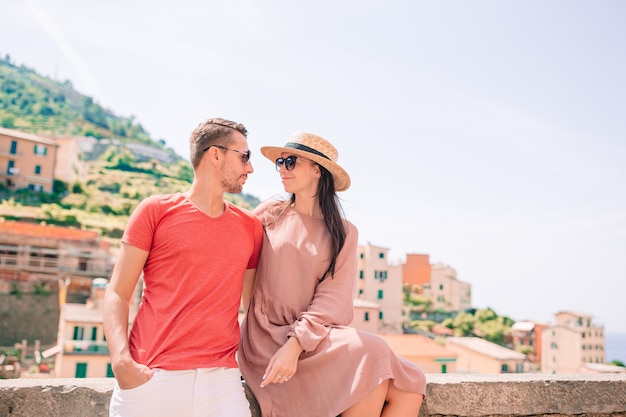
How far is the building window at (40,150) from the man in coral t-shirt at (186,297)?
71.2m

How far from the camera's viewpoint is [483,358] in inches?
1462

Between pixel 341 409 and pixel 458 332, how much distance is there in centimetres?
5584

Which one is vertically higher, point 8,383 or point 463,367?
point 8,383

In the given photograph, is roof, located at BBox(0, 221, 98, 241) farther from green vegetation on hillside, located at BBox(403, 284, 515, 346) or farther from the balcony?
green vegetation on hillside, located at BBox(403, 284, 515, 346)

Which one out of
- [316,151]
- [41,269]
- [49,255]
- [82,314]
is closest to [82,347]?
[82,314]

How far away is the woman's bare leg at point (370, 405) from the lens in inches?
85.2

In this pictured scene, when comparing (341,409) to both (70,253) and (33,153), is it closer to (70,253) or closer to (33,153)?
(70,253)

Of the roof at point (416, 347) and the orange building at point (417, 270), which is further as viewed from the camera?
the orange building at point (417, 270)

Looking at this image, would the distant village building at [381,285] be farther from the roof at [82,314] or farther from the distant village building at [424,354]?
the roof at [82,314]

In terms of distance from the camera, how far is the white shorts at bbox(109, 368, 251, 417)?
200 centimetres

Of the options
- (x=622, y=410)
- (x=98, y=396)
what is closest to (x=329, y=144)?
(x=98, y=396)

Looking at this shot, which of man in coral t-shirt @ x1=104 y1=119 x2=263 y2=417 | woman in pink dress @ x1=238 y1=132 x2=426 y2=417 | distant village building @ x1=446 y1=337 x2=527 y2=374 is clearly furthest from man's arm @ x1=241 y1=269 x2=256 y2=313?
distant village building @ x1=446 y1=337 x2=527 y2=374

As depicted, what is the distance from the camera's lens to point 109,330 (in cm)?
205

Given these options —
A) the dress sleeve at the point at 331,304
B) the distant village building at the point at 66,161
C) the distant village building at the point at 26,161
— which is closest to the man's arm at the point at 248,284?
the dress sleeve at the point at 331,304
